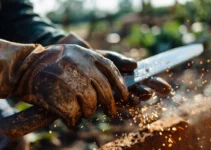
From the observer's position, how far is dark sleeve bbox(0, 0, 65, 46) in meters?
2.59

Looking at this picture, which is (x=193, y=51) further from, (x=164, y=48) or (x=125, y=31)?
(x=125, y=31)

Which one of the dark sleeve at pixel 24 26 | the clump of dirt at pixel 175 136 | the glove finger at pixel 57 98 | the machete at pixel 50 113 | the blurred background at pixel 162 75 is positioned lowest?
the blurred background at pixel 162 75

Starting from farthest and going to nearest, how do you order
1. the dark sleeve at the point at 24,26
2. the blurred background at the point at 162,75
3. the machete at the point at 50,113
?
1. the blurred background at the point at 162,75
2. the dark sleeve at the point at 24,26
3. the machete at the point at 50,113

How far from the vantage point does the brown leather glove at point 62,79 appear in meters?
1.44

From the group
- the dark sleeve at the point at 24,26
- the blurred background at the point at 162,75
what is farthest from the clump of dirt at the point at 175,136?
the dark sleeve at the point at 24,26

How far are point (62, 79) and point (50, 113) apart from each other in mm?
162

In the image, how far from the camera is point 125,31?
601 inches

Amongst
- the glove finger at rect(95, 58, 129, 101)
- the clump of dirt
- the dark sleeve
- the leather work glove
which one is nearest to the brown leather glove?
the glove finger at rect(95, 58, 129, 101)

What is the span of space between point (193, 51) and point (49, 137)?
2017 mm

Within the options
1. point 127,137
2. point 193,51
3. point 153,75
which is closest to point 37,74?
point 153,75

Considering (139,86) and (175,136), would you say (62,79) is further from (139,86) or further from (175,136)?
(175,136)

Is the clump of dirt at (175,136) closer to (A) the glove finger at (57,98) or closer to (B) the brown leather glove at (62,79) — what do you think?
(B) the brown leather glove at (62,79)

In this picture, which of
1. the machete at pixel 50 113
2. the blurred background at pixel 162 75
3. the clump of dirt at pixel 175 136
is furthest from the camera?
the blurred background at pixel 162 75

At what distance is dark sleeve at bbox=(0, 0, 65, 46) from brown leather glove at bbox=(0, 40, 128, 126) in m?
0.96
